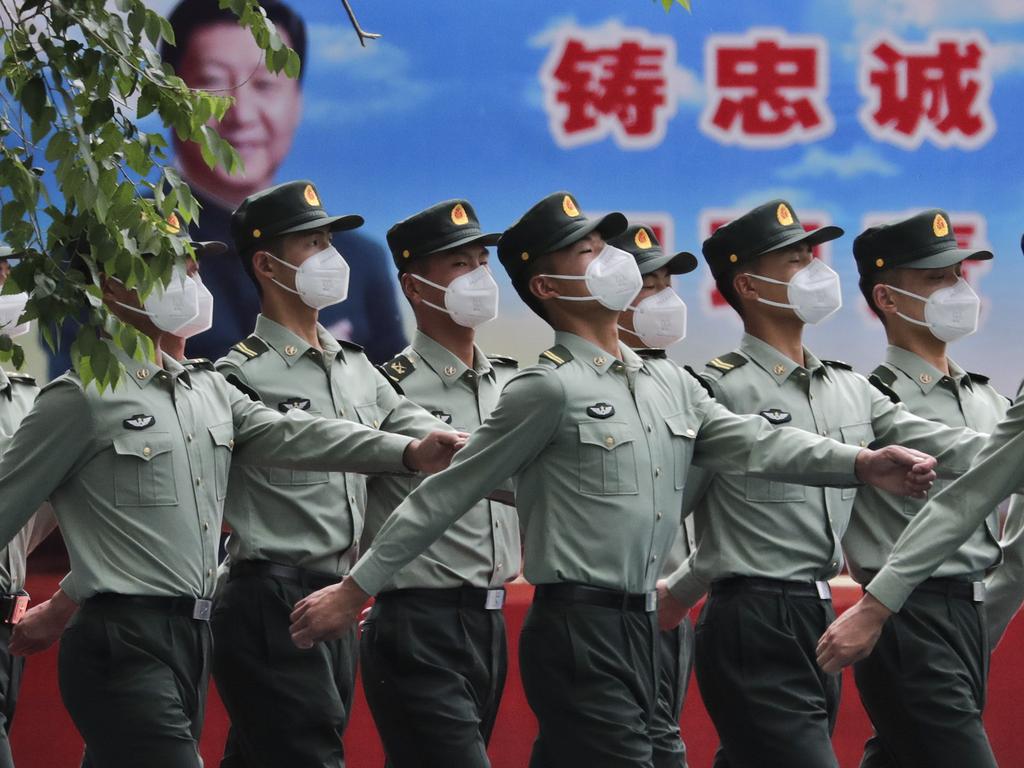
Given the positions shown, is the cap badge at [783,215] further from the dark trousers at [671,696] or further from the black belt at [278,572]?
the black belt at [278,572]

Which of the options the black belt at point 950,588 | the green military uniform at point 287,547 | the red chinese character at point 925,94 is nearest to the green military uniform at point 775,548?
the black belt at point 950,588

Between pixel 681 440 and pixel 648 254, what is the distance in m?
1.57

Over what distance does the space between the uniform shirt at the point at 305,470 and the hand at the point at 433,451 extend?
1.40 feet

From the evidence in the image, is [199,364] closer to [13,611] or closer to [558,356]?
[558,356]

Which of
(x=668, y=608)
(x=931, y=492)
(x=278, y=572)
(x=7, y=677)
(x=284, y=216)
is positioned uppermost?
(x=284, y=216)

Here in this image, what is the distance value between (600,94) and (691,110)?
371mm

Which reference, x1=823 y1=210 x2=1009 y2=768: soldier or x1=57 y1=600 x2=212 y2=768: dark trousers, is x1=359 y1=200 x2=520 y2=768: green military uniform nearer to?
x1=57 y1=600 x2=212 y2=768: dark trousers

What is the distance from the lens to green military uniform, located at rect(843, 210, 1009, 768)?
18.3 ft

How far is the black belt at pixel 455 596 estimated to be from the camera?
5852mm

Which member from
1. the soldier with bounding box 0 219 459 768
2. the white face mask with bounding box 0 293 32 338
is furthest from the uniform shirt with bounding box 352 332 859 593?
the white face mask with bounding box 0 293 32 338

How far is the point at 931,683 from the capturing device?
5613mm

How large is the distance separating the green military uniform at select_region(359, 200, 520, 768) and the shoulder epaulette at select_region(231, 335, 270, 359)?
46 cm

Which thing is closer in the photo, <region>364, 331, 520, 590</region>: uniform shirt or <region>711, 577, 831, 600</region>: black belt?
<region>711, 577, 831, 600</region>: black belt

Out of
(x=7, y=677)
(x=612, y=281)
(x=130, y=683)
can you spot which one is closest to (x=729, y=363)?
(x=612, y=281)
